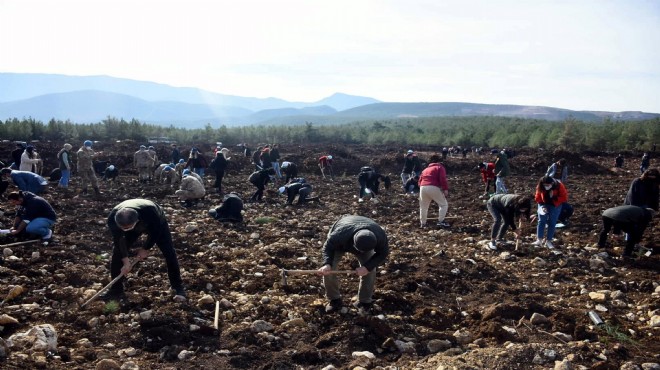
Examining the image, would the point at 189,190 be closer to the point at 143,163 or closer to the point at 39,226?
the point at 39,226

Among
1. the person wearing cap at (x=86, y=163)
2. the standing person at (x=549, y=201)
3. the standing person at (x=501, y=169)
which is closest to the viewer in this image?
the standing person at (x=549, y=201)

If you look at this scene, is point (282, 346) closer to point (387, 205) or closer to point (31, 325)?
point (31, 325)

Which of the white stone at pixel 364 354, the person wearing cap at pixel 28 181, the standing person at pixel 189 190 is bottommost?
the white stone at pixel 364 354

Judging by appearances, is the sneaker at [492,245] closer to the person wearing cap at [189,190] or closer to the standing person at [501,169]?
the standing person at [501,169]

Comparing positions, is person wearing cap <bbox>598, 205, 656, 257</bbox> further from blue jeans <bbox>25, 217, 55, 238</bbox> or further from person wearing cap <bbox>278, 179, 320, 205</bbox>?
blue jeans <bbox>25, 217, 55, 238</bbox>

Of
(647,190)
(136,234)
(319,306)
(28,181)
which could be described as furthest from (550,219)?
(28,181)

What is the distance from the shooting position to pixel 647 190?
29.2 feet

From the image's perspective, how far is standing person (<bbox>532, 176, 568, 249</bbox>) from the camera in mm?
9031

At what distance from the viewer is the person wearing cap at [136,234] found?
5.98 meters

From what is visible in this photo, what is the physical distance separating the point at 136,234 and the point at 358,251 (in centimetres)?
292

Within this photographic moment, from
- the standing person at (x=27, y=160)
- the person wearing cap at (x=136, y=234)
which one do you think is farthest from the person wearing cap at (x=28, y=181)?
the person wearing cap at (x=136, y=234)

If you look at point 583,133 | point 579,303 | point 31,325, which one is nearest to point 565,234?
point 579,303

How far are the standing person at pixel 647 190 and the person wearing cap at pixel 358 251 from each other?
5.65 metres

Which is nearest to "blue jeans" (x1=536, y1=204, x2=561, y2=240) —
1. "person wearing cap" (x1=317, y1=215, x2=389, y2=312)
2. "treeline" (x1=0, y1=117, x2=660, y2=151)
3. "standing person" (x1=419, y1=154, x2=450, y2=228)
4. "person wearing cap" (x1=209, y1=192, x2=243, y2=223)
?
"standing person" (x1=419, y1=154, x2=450, y2=228)
